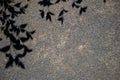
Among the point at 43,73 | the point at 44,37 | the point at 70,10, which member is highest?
the point at 70,10

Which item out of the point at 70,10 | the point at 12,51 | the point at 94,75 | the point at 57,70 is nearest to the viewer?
the point at 94,75

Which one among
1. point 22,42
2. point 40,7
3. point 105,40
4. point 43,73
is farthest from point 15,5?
point 105,40

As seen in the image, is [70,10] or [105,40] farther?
[70,10]

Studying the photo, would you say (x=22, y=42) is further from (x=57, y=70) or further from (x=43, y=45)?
(x=57, y=70)

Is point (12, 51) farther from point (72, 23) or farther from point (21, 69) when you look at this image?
point (72, 23)

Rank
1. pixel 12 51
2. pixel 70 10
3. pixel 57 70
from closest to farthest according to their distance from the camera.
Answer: pixel 57 70
pixel 12 51
pixel 70 10

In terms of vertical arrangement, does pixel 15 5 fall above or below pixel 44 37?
above
